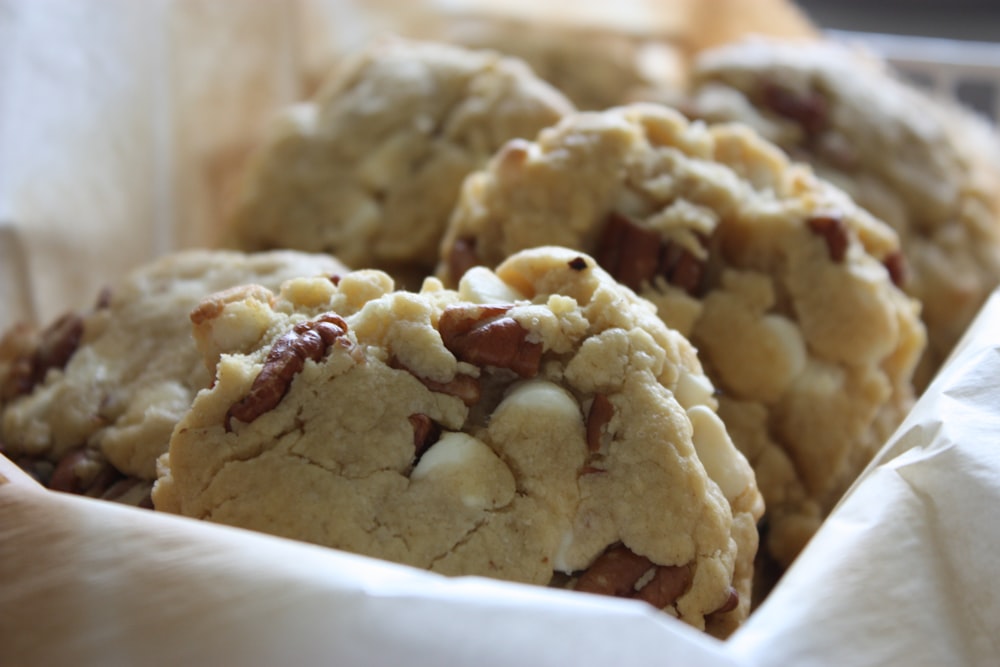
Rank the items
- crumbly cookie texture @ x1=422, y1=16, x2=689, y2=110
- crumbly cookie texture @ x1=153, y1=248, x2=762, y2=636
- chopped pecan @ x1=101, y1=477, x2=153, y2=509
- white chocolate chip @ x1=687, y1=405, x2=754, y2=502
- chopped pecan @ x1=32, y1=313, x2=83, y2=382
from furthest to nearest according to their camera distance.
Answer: crumbly cookie texture @ x1=422, y1=16, x2=689, y2=110
chopped pecan @ x1=32, y1=313, x2=83, y2=382
chopped pecan @ x1=101, y1=477, x2=153, y2=509
white chocolate chip @ x1=687, y1=405, x2=754, y2=502
crumbly cookie texture @ x1=153, y1=248, x2=762, y2=636

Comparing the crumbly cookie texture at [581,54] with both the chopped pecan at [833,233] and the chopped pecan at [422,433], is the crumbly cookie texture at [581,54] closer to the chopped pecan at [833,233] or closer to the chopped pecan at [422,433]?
the chopped pecan at [833,233]

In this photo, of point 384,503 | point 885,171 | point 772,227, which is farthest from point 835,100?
point 384,503

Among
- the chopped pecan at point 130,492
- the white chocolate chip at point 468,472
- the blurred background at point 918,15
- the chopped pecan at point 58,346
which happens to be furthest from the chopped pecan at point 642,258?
the blurred background at point 918,15

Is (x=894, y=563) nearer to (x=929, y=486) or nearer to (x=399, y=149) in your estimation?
(x=929, y=486)

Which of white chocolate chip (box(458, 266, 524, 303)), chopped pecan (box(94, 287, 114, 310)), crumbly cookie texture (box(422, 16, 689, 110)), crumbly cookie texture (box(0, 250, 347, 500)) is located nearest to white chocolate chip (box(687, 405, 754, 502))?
white chocolate chip (box(458, 266, 524, 303))

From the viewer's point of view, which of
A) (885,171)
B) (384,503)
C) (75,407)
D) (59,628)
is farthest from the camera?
(885,171)

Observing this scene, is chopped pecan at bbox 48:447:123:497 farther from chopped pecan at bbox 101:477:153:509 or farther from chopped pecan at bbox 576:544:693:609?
chopped pecan at bbox 576:544:693:609
